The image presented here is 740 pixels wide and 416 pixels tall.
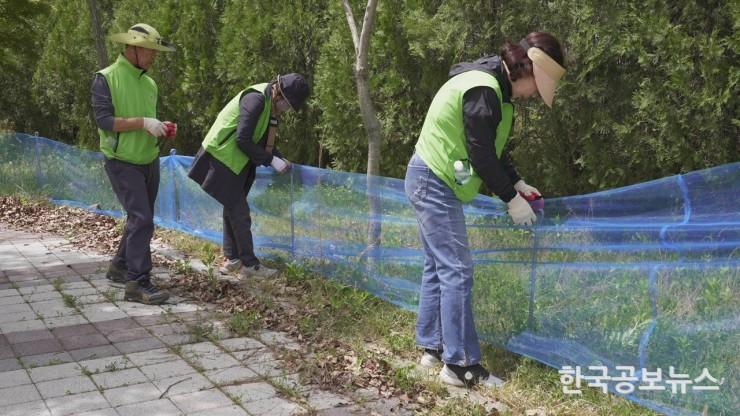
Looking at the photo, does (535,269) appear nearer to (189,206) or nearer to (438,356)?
(438,356)

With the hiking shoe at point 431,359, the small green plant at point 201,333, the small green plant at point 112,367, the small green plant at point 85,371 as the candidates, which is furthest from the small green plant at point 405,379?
the small green plant at point 85,371

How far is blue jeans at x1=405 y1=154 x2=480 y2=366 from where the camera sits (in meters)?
3.72

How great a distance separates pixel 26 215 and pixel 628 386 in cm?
823

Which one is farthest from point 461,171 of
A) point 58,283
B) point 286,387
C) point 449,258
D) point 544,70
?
point 58,283

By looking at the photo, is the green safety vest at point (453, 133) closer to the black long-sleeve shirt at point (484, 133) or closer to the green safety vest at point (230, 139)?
the black long-sleeve shirt at point (484, 133)

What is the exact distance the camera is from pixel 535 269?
12.5ft

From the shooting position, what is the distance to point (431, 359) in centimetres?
405

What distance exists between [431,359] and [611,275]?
1.15m

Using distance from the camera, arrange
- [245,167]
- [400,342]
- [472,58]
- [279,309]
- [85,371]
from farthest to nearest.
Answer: [472,58], [245,167], [279,309], [400,342], [85,371]

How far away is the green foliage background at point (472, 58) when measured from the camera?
190 inches

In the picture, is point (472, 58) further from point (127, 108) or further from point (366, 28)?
point (127, 108)

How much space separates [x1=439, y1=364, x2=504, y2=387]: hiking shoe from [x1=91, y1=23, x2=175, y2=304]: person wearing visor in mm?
2467

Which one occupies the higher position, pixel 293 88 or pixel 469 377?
pixel 293 88

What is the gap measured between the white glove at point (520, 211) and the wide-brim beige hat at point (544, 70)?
508 mm
